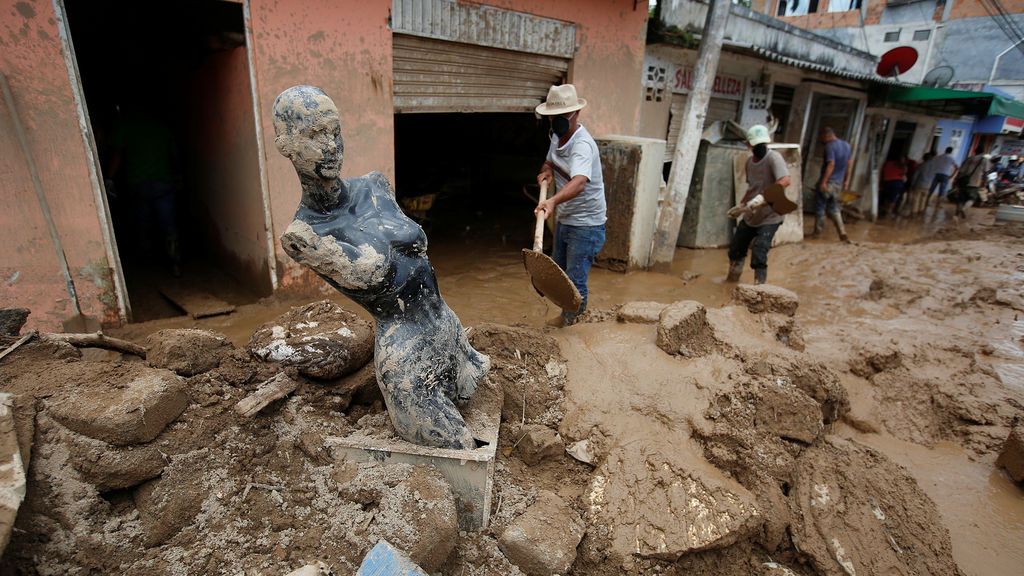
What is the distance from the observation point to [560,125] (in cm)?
376

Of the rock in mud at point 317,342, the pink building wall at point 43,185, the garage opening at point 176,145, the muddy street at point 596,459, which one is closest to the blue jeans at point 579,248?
the muddy street at point 596,459

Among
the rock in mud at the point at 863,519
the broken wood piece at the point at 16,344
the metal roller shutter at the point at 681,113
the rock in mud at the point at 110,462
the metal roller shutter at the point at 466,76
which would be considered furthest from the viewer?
the metal roller shutter at the point at 681,113

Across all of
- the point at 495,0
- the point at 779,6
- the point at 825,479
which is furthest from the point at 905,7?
the point at 825,479

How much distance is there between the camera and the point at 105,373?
74.4 inches

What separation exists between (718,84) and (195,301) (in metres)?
7.82

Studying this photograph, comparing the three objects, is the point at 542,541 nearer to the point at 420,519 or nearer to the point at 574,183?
the point at 420,519

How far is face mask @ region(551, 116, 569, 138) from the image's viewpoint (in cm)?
373

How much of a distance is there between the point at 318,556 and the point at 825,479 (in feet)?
7.48

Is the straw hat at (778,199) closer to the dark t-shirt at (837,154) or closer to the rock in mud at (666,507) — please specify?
the rock in mud at (666,507)

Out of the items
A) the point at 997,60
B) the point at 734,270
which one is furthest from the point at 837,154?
the point at 997,60

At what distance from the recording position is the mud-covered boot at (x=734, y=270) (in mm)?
6041

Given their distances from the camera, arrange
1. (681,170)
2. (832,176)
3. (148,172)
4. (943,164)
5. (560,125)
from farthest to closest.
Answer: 1. (943,164)
2. (832,176)
3. (681,170)
4. (148,172)
5. (560,125)

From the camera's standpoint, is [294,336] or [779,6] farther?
[779,6]

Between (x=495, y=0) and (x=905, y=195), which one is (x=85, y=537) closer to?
(x=495, y=0)
